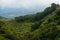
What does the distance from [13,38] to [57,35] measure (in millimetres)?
38650

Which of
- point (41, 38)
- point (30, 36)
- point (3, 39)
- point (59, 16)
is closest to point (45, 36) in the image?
point (41, 38)

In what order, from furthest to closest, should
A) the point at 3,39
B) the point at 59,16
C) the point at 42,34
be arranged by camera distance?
the point at 59,16 → the point at 42,34 → the point at 3,39

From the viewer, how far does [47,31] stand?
464 ft

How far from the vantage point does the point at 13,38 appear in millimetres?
99062

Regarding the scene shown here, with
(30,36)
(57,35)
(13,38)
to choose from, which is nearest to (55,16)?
(30,36)

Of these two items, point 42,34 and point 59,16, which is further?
point 59,16

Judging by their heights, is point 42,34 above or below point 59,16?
below

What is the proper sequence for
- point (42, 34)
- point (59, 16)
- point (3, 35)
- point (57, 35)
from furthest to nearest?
point (59, 16)
point (42, 34)
point (57, 35)
point (3, 35)

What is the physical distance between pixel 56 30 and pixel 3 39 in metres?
49.9

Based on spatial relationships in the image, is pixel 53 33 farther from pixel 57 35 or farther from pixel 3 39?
pixel 3 39

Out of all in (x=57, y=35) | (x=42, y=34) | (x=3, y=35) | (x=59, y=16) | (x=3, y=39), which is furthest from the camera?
(x=59, y=16)

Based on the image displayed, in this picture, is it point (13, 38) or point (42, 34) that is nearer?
point (13, 38)

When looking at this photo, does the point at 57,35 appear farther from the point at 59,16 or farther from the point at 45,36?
the point at 59,16

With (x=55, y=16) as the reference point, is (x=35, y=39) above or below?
below
